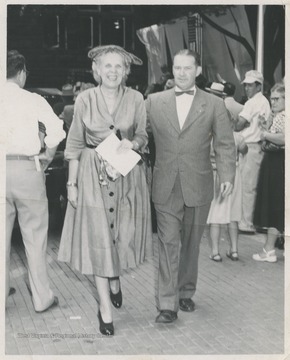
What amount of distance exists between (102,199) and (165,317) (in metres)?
1.01

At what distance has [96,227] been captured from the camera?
3.81 m

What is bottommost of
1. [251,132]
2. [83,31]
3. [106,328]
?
[106,328]

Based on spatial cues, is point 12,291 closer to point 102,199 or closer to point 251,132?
point 102,199

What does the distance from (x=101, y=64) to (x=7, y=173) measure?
1.01 meters

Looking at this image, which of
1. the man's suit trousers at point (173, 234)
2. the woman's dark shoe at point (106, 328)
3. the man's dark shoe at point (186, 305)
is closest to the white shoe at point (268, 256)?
the man's dark shoe at point (186, 305)

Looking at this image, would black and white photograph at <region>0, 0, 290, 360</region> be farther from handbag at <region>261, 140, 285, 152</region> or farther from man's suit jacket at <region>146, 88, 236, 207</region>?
handbag at <region>261, 140, 285, 152</region>

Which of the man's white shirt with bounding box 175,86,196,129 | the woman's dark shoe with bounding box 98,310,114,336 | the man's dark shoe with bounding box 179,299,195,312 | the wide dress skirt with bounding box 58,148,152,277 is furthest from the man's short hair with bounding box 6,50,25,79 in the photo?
the man's dark shoe with bounding box 179,299,195,312

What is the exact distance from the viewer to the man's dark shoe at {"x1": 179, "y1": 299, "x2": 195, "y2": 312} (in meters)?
4.38

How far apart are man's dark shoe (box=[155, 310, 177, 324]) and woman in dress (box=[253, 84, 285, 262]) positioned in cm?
175

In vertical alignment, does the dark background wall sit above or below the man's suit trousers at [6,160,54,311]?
above

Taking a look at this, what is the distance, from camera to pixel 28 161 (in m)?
4.02

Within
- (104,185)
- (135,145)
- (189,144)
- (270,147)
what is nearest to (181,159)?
(189,144)

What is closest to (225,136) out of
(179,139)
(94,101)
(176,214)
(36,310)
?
(179,139)

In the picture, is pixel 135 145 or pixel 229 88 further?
pixel 229 88
